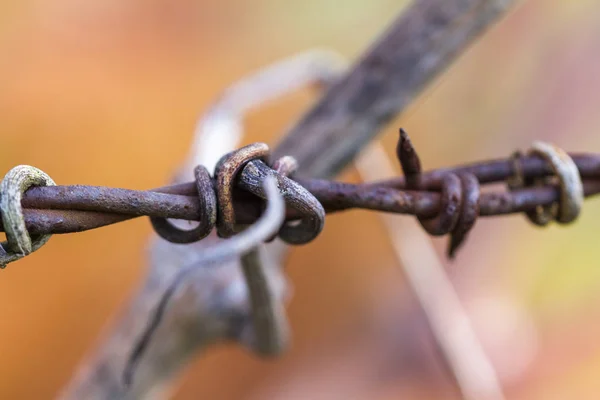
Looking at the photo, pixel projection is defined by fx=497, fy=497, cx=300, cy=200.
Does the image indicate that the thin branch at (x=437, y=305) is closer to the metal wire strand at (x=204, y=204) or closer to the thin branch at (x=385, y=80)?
the thin branch at (x=385, y=80)

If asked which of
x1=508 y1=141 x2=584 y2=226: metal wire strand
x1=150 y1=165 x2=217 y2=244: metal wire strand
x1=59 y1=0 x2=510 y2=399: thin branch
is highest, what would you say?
x1=59 y1=0 x2=510 y2=399: thin branch

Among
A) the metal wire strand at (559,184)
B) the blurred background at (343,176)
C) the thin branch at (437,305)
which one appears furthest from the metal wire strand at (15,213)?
the blurred background at (343,176)

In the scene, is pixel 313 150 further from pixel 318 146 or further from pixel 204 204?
pixel 204 204

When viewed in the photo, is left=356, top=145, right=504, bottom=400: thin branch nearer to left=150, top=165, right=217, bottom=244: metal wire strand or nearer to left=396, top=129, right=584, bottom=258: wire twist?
left=396, top=129, right=584, bottom=258: wire twist

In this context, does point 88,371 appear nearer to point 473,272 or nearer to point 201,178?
point 201,178

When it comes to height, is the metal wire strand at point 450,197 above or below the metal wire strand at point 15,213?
below

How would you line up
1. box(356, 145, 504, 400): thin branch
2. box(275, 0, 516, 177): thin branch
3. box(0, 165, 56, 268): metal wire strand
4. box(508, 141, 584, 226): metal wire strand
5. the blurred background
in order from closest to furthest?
box(0, 165, 56, 268): metal wire strand
box(508, 141, 584, 226): metal wire strand
box(275, 0, 516, 177): thin branch
box(356, 145, 504, 400): thin branch
the blurred background

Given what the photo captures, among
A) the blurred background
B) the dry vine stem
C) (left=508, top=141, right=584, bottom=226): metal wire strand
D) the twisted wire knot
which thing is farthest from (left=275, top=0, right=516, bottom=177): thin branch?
the blurred background

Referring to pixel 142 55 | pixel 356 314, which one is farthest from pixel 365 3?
pixel 356 314
